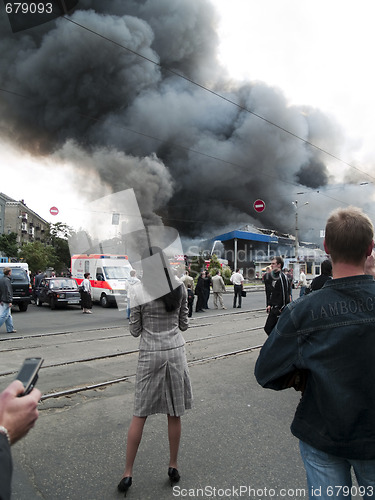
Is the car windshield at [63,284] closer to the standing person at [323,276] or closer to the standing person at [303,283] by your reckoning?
the standing person at [303,283]

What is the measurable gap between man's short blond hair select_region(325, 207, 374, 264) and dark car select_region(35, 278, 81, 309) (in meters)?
14.9

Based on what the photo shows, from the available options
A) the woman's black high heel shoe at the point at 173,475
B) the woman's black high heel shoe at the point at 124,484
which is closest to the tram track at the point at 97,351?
the woman's black high heel shoe at the point at 124,484


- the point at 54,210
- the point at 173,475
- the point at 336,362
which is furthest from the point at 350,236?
the point at 54,210

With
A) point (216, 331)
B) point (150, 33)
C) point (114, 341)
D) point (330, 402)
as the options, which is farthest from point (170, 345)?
point (150, 33)

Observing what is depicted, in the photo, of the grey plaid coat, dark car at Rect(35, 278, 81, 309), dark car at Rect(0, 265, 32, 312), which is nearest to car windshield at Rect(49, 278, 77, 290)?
dark car at Rect(35, 278, 81, 309)

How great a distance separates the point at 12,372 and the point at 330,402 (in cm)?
533

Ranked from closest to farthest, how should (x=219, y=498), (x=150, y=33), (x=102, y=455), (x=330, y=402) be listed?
1. (x=330, y=402)
2. (x=219, y=498)
3. (x=102, y=455)
4. (x=150, y=33)

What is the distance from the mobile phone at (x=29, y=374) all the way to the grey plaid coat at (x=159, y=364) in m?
1.44

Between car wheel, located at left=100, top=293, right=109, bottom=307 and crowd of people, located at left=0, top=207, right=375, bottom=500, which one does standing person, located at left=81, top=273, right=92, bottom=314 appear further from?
crowd of people, located at left=0, top=207, right=375, bottom=500

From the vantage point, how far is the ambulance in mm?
15727

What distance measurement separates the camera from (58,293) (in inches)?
596

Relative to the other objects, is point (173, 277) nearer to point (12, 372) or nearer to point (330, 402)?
point (330, 402)

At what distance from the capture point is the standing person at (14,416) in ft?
2.86

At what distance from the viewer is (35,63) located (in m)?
15.6
